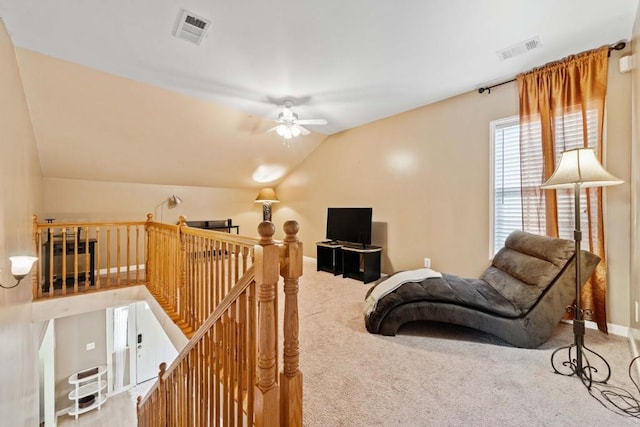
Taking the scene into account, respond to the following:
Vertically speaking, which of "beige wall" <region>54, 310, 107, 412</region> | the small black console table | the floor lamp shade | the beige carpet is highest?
the floor lamp shade

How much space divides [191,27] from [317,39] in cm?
105

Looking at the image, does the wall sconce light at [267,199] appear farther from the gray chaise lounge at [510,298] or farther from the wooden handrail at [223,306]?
the wooden handrail at [223,306]

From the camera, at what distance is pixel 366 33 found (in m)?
2.31

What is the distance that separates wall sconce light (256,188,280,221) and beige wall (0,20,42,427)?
377cm

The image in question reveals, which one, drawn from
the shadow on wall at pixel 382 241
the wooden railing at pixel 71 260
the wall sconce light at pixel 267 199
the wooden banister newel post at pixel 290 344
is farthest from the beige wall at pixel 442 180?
the wooden railing at pixel 71 260

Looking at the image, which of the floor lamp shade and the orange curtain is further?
the orange curtain

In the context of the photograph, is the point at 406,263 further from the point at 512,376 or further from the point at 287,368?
the point at 287,368

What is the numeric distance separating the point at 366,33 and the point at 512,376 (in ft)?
9.42

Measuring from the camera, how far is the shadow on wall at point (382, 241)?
4.39m

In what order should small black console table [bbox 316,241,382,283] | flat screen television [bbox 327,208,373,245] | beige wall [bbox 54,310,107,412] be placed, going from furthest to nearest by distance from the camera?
beige wall [bbox 54,310,107,412], flat screen television [bbox 327,208,373,245], small black console table [bbox 316,241,382,283]

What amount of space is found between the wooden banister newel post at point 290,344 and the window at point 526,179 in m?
2.97

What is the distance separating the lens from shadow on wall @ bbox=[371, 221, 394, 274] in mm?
4387

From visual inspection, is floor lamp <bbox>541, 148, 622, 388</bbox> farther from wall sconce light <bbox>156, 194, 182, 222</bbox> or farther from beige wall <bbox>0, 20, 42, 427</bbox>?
wall sconce light <bbox>156, 194, 182, 222</bbox>

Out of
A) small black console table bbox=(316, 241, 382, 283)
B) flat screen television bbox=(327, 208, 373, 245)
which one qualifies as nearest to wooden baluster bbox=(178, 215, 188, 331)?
small black console table bbox=(316, 241, 382, 283)
